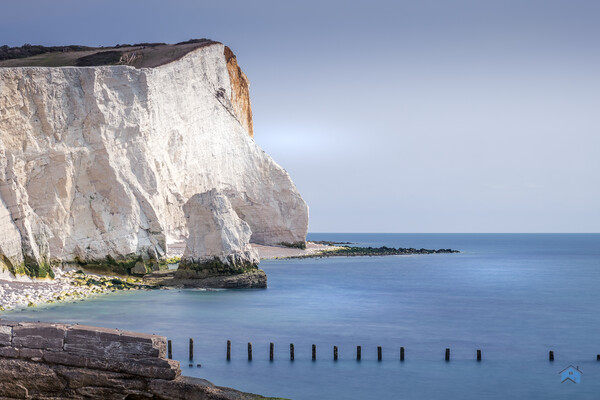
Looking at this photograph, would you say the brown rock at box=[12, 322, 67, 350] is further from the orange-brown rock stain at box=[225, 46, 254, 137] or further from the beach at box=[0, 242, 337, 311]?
the orange-brown rock stain at box=[225, 46, 254, 137]

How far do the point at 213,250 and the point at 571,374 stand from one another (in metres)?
17.6

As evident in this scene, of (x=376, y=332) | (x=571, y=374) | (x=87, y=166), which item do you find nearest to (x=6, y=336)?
(x=571, y=374)

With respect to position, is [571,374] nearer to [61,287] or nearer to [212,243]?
[212,243]

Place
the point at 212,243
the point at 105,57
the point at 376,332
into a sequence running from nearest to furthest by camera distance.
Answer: the point at 376,332 → the point at 212,243 → the point at 105,57

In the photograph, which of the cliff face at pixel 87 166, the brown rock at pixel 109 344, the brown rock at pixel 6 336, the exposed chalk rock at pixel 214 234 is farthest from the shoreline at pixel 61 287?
the brown rock at pixel 109 344

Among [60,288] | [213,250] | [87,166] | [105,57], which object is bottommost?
[60,288]

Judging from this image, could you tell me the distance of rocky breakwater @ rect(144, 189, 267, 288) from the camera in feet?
101

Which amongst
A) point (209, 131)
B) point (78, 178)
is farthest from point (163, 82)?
point (78, 178)

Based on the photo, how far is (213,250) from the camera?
30578mm

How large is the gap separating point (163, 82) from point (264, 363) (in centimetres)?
3528

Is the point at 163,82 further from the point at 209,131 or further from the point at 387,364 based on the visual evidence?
the point at 387,364

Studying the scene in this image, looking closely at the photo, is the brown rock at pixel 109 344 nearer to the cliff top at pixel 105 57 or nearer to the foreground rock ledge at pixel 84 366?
the foreground rock ledge at pixel 84 366

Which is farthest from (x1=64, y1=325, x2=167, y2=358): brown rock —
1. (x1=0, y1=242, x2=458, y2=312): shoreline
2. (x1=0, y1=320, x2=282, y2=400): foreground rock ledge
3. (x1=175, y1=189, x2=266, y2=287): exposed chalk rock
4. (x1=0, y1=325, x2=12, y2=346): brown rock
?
(x1=175, y1=189, x2=266, y2=287): exposed chalk rock

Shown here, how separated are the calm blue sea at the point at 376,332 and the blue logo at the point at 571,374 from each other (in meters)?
0.18
